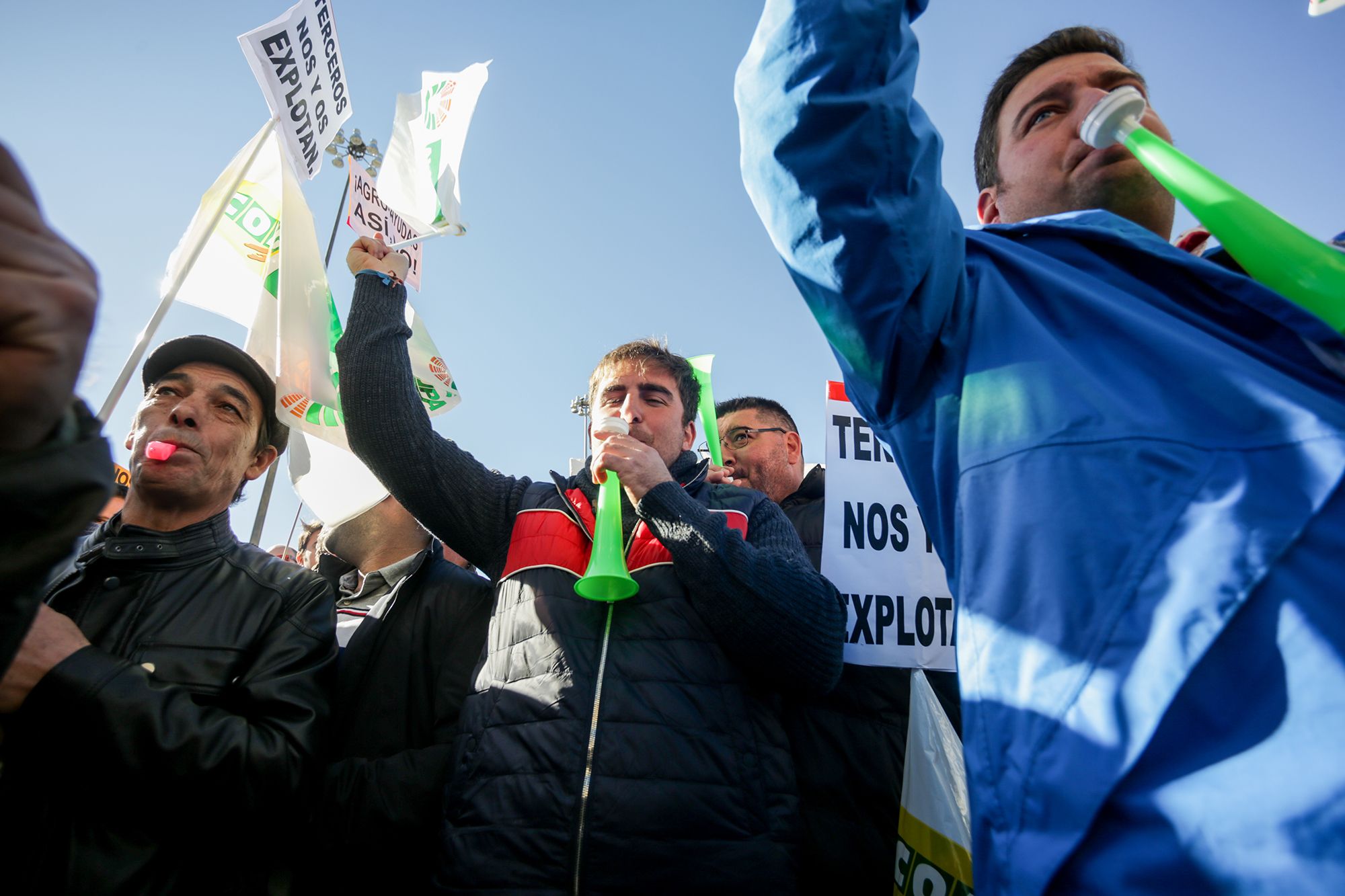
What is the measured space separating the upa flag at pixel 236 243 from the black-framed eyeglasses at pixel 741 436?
243 centimetres

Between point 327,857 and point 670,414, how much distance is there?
1.70 metres

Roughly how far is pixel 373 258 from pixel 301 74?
1.67 meters

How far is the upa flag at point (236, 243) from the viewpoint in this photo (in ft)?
10.9

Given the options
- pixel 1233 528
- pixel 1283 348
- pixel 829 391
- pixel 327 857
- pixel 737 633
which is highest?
pixel 829 391

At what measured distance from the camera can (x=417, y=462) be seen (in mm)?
2385

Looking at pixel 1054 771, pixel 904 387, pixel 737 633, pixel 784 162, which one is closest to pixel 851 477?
pixel 737 633

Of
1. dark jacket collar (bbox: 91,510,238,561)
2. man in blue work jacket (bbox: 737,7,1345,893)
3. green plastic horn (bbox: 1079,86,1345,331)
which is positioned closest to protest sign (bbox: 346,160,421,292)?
dark jacket collar (bbox: 91,510,238,561)

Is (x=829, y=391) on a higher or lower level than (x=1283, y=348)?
higher

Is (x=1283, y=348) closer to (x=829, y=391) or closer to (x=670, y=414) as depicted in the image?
(x=670, y=414)

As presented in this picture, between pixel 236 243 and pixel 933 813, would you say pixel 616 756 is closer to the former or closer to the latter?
pixel 933 813

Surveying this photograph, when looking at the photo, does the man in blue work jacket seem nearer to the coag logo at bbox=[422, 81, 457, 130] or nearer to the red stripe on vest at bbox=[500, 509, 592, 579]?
the red stripe on vest at bbox=[500, 509, 592, 579]

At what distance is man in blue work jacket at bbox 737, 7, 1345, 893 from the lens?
0.77 meters

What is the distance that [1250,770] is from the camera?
75 centimetres

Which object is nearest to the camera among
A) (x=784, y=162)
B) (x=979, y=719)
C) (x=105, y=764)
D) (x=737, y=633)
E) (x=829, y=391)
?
(x=979, y=719)
